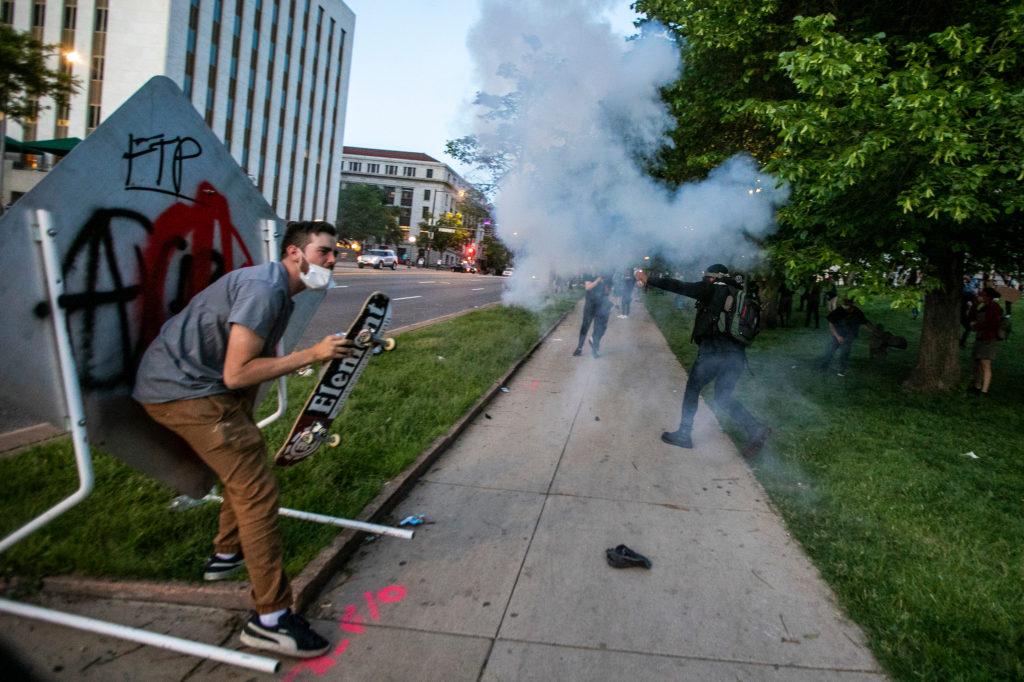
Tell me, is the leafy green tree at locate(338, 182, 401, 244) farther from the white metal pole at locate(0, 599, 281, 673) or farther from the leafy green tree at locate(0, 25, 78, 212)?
the white metal pole at locate(0, 599, 281, 673)

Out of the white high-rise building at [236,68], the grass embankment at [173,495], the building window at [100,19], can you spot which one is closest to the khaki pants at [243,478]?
the grass embankment at [173,495]

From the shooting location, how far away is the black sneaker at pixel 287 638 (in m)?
2.62

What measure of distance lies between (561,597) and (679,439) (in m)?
3.30

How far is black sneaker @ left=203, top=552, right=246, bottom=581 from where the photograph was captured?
3.03 metres

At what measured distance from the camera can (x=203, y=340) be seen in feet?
8.68

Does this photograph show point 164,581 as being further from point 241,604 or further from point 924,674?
point 924,674

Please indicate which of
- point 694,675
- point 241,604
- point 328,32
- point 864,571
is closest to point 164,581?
point 241,604

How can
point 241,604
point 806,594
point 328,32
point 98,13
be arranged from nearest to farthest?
point 241,604, point 806,594, point 98,13, point 328,32

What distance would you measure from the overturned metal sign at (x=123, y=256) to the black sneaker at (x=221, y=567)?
339 millimetres

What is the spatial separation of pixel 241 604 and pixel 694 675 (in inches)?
80.4

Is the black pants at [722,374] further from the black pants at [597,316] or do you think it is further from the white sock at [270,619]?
the black pants at [597,316]

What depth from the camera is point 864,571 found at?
145 inches

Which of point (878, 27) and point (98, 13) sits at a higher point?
point (98, 13)

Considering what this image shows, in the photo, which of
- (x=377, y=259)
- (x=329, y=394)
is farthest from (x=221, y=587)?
(x=377, y=259)
